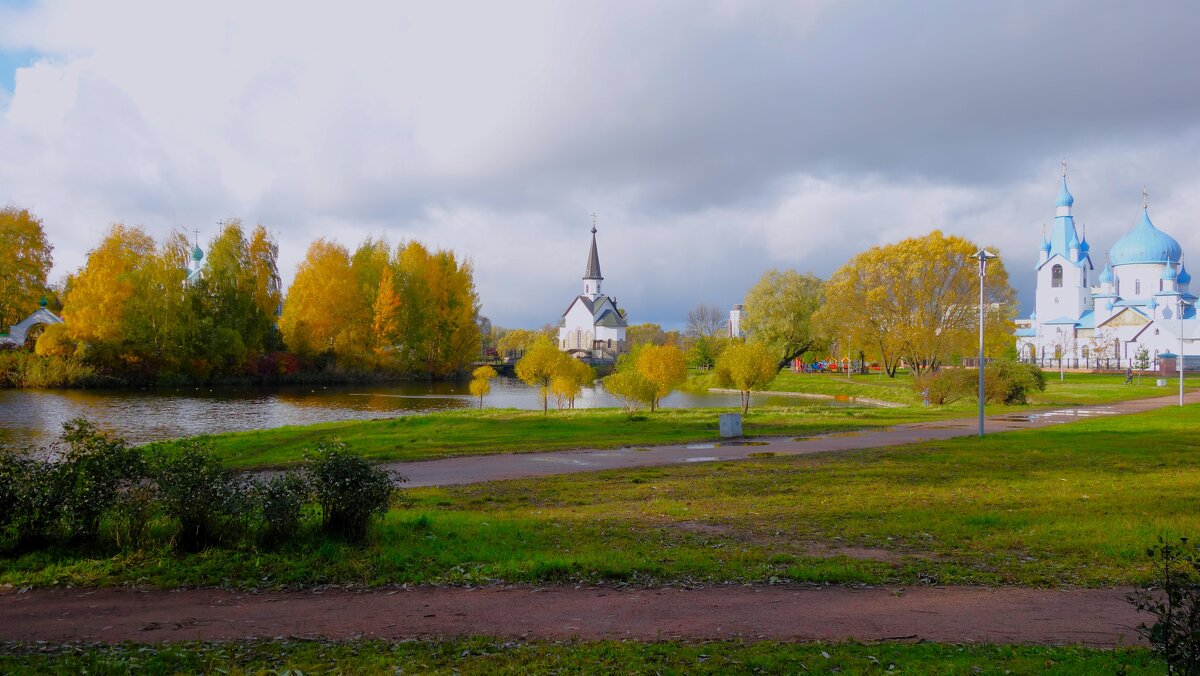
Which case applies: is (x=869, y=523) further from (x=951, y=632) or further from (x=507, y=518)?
(x=507, y=518)

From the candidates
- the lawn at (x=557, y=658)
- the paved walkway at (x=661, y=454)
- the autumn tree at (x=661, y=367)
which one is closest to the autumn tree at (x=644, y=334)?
the autumn tree at (x=661, y=367)

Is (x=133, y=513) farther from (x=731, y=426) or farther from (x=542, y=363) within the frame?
(x=542, y=363)

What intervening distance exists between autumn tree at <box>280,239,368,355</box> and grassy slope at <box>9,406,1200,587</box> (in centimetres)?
5696

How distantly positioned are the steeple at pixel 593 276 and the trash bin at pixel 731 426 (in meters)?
114

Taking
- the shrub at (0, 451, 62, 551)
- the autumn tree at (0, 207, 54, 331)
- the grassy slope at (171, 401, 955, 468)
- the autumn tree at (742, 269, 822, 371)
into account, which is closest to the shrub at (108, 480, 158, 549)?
the shrub at (0, 451, 62, 551)

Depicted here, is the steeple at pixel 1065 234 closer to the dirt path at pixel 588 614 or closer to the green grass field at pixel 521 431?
the green grass field at pixel 521 431

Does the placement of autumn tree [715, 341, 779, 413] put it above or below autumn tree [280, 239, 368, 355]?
below

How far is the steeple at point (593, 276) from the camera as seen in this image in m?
139

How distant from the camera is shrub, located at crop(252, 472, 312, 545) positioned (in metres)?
9.02

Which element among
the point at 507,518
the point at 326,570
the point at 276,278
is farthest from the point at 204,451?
the point at 276,278

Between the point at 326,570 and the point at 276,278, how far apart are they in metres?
68.9

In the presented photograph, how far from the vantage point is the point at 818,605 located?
7371mm

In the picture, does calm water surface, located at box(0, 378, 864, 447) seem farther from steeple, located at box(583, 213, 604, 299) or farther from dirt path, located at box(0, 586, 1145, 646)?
steeple, located at box(583, 213, 604, 299)

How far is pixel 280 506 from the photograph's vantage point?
9.00 meters
